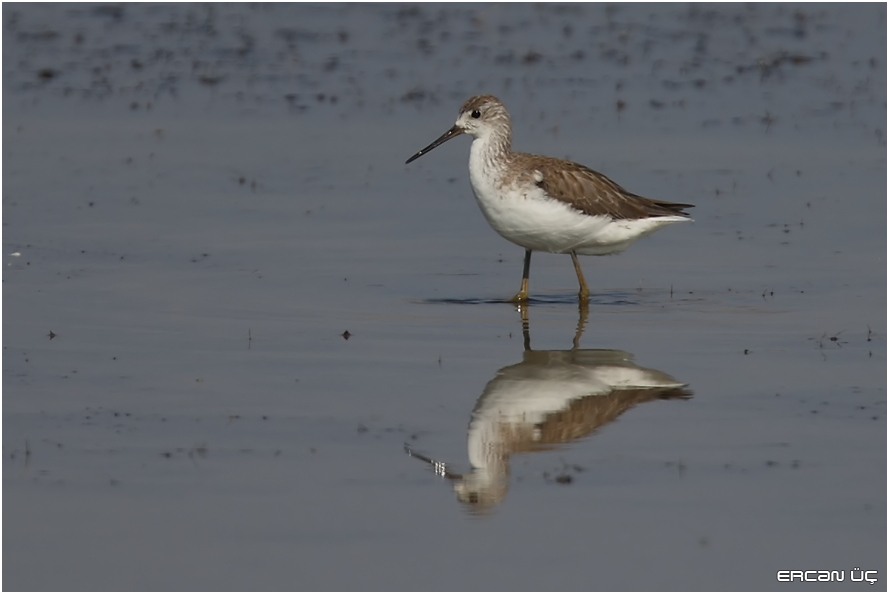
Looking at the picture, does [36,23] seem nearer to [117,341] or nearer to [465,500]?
[117,341]

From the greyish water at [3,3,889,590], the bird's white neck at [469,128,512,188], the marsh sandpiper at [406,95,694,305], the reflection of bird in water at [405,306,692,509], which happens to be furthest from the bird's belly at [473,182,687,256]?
the reflection of bird in water at [405,306,692,509]

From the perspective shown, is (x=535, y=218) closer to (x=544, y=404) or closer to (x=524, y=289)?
(x=524, y=289)

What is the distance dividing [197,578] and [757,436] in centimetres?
354

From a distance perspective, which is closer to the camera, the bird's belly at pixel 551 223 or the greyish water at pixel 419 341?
the greyish water at pixel 419 341

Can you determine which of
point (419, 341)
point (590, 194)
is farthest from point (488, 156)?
point (419, 341)

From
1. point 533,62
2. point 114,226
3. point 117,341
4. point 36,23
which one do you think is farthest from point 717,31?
point 117,341

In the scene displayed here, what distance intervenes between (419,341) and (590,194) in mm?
2273

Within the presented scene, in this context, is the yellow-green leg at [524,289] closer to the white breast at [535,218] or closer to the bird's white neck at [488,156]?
the white breast at [535,218]

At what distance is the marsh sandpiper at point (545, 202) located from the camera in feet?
40.0

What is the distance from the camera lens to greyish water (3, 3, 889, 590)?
7445 mm

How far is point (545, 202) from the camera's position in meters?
12.2

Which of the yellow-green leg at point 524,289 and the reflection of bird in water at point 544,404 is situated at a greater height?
the yellow-green leg at point 524,289

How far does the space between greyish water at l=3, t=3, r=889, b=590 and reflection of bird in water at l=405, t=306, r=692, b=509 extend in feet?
Answer: 0.09

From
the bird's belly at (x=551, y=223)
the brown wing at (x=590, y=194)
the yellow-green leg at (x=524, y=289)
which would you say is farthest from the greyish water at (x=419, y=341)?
the brown wing at (x=590, y=194)
